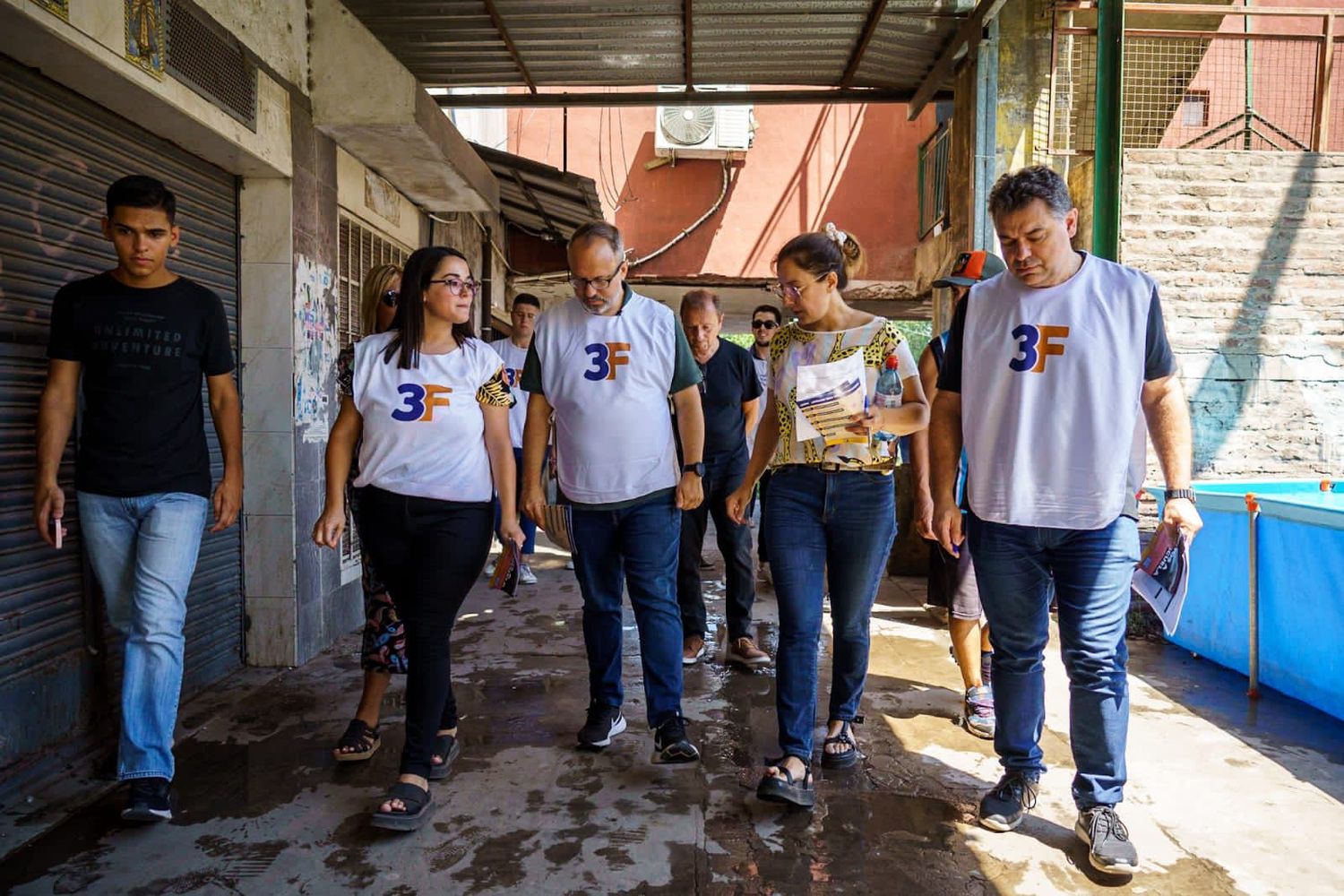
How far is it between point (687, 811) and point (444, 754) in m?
0.94

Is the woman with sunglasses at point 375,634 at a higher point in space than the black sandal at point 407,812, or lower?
higher

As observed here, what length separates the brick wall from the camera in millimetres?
7129

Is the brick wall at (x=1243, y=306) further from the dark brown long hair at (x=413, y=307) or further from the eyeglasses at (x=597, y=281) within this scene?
the dark brown long hair at (x=413, y=307)

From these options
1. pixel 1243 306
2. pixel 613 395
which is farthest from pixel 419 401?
pixel 1243 306

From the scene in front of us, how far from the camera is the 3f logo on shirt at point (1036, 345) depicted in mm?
2873

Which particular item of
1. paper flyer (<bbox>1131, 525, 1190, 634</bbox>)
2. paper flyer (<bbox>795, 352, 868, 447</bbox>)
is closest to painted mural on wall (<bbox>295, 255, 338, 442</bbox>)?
paper flyer (<bbox>795, 352, 868, 447</bbox>)

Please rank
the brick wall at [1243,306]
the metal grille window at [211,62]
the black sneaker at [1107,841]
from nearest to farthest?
the black sneaker at [1107,841], the metal grille window at [211,62], the brick wall at [1243,306]

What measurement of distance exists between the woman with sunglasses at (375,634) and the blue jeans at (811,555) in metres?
1.41

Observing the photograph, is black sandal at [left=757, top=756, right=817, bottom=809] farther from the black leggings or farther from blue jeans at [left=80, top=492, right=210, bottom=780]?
blue jeans at [left=80, top=492, right=210, bottom=780]

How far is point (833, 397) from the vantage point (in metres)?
3.28

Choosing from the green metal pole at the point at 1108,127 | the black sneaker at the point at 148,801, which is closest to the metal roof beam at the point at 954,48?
the green metal pole at the point at 1108,127

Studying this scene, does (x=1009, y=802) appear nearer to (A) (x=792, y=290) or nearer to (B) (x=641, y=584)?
(B) (x=641, y=584)

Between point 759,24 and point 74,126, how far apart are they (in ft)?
12.6

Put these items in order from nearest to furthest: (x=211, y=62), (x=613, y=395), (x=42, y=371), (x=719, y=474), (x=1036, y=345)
A: (x=1036, y=345)
(x=42, y=371)
(x=613, y=395)
(x=211, y=62)
(x=719, y=474)
